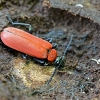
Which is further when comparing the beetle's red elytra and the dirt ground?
the beetle's red elytra

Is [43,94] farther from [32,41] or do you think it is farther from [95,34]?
[95,34]

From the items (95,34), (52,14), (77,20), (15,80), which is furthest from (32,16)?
(15,80)

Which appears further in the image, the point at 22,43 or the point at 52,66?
Result: the point at 52,66

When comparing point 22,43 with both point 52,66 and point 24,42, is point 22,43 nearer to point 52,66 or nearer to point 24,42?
point 24,42

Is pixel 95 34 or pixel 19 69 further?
pixel 95 34

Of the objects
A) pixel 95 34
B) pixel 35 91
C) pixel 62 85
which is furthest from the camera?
pixel 95 34

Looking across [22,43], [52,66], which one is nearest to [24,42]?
[22,43]
